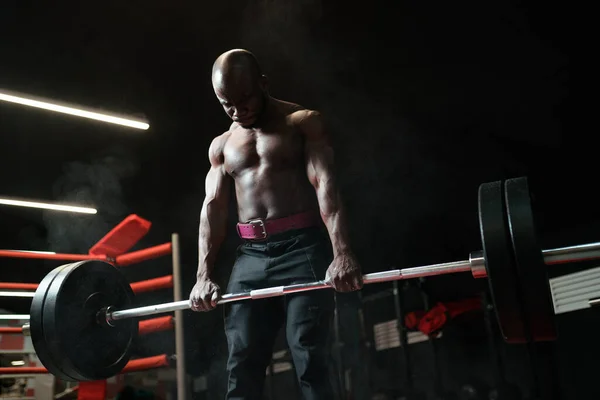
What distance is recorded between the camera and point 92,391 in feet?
9.09

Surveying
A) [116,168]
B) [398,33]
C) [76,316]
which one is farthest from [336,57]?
[76,316]

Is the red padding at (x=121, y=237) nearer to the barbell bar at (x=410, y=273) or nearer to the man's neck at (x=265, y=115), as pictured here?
the barbell bar at (x=410, y=273)

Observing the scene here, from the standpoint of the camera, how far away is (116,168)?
5672 mm

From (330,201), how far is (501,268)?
71 centimetres

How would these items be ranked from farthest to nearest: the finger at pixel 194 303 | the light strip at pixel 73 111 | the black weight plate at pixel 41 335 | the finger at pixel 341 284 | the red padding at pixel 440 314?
the red padding at pixel 440 314
the light strip at pixel 73 111
the black weight plate at pixel 41 335
the finger at pixel 194 303
the finger at pixel 341 284

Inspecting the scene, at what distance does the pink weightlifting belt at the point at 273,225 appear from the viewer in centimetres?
205

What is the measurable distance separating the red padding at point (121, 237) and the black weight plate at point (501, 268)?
2.19 metres

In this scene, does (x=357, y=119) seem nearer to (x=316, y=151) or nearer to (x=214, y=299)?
(x=316, y=151)

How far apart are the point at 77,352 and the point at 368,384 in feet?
12.1

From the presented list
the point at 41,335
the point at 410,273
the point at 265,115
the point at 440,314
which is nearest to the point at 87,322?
the point at 41,335

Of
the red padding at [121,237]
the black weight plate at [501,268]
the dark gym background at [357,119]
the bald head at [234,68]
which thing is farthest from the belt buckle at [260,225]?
the dark gym background at [357,119]

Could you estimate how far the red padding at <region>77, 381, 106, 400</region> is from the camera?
2.76m

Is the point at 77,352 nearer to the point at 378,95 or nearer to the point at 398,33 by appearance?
the point at 398,33

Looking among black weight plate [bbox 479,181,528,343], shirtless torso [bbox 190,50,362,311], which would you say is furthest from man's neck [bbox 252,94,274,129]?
black weight plate [bbox 479,181,528,343]
